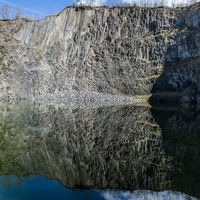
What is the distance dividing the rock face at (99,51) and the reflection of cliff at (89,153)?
29827 millimetres

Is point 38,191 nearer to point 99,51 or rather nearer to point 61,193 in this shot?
point 61,193

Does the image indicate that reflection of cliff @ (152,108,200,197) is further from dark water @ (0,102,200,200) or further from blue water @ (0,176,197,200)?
blue water @ (0,176,197,200)

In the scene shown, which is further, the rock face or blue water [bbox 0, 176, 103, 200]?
the rock face

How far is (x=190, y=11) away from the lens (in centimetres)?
5478

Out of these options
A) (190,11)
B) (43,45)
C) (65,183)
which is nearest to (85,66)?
(43,45)

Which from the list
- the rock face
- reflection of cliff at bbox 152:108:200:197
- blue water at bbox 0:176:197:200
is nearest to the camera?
blue water at bbox 0:176:197:200

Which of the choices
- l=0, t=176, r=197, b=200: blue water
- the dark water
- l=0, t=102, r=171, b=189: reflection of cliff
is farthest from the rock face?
l=0, t=176, r=197, b=200: blue water

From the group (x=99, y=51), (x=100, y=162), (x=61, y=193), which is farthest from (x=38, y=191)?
(x=99, y=51)

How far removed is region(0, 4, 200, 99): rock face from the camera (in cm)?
5553

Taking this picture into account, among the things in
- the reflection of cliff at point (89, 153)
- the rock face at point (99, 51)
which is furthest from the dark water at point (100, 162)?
the rock face at point (99, 51)

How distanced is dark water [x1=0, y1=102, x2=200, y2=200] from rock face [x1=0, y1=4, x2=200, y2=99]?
3089cm

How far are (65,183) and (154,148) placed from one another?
23.7 feet

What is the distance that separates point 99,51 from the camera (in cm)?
5962

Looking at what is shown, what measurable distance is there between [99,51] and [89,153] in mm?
44144
